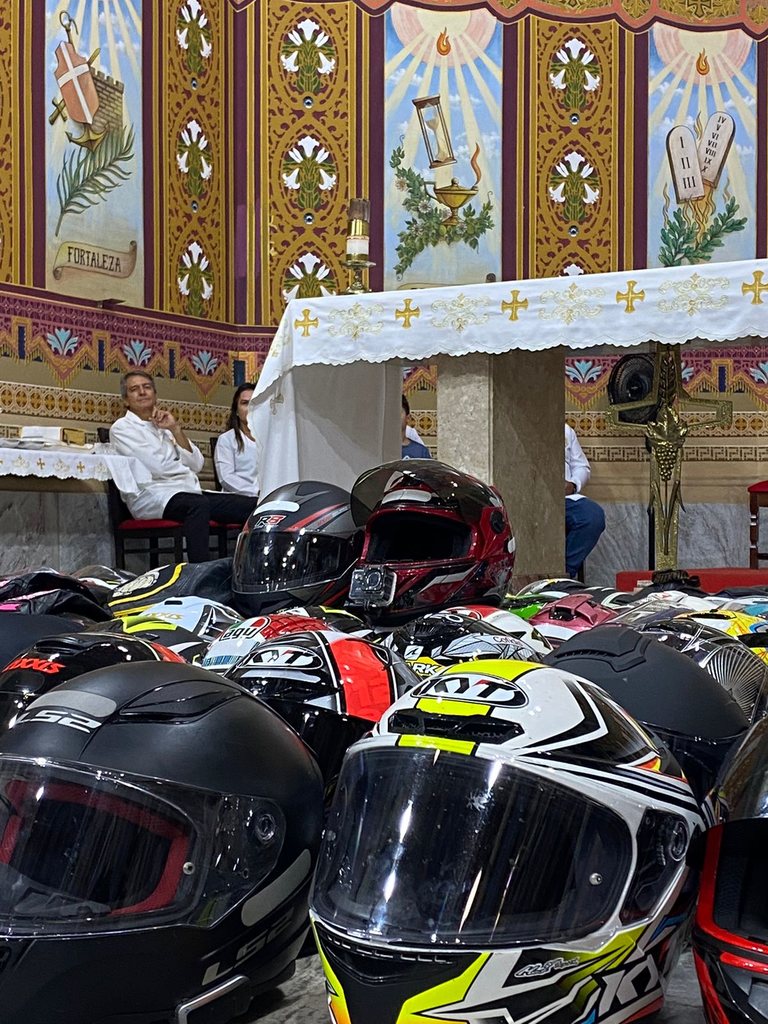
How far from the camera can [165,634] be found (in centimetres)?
341

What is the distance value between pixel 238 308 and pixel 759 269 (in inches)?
237

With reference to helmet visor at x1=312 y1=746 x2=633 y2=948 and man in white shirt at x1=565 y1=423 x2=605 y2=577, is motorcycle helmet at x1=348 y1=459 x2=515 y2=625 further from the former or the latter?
man in white shirt at x1=565 y1=423 x2=605 y2=577

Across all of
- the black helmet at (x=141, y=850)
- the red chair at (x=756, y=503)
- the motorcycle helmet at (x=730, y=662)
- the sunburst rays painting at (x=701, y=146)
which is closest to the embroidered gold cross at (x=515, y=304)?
the motorcycle helmet at (x=730, y=662)

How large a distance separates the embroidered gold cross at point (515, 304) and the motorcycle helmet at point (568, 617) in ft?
7.11

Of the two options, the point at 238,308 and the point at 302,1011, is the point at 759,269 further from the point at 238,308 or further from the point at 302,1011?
the point at 238,308

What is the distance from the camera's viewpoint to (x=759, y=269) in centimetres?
552

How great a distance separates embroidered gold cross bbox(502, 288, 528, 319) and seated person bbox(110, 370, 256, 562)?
361 centimetres

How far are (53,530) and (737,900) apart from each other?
25.3ft

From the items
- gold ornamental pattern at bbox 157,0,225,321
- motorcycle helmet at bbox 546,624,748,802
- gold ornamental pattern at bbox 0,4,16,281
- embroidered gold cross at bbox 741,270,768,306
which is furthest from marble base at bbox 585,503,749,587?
motorcycle helmet at bbox 546,624,748,802

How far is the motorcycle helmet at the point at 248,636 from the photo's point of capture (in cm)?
311

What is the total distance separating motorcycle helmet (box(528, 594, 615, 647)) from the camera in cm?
376

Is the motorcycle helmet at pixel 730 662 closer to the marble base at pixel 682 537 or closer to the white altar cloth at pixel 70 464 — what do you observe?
the white altar cloth at pixel 70 464

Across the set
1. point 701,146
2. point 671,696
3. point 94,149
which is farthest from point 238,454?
point 671,696

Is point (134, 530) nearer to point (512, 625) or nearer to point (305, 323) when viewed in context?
point (305, 323)
